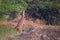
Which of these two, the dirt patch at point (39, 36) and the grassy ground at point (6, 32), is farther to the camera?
the grassy ground at point (6, 32)

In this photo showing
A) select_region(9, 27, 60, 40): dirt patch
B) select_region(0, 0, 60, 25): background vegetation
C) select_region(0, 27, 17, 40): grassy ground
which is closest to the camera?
select_region(9, 27, 60, 40): dirt patch

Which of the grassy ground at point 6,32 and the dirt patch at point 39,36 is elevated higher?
the dirt patch at point 39,36

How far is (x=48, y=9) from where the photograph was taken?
1593 cm

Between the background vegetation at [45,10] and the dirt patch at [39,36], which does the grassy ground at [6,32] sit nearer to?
the dirt patch at [39,36]

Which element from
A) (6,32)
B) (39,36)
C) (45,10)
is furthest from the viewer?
(45,10)

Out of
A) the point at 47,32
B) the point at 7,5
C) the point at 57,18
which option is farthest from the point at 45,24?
the point at 7,5

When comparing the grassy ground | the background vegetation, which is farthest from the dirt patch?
the background vegetation

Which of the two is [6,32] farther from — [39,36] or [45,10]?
[45,10]

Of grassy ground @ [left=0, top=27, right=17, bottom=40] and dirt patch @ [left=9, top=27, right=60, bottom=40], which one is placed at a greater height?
dirt patch @ [left=9, top=27, right=60, bottom=40]

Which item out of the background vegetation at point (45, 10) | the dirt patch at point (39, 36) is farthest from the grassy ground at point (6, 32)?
the background vegetation at point (45, 10)

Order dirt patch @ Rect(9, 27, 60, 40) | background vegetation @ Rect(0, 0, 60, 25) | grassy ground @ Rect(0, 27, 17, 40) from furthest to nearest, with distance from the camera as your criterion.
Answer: background vegetation @ Rect(0, 0, 60, 25) < grassy ground @ Rect(0, 27, 17, 40) < dirt patch @ Rect(9, 27, 60, 40)

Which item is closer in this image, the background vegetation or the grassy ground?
the grassy ground

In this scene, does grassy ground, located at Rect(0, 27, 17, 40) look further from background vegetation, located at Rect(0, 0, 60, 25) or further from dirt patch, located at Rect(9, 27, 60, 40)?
background vegetation, located at Rect(0, 0, 60, 25)

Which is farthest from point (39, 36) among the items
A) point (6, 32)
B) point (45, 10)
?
point (45, 10)
